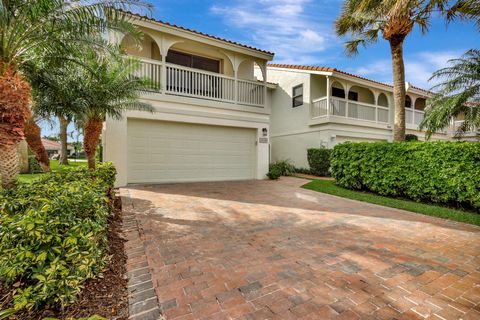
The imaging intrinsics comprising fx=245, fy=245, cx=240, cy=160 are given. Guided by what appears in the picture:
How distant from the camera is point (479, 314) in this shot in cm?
242

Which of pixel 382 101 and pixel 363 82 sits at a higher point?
pixel 363 82

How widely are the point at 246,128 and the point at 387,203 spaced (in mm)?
6880

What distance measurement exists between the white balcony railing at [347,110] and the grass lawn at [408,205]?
6.29 m

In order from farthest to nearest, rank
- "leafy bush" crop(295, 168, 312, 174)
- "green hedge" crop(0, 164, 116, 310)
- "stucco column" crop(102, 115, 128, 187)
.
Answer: "leafy bush" crop(295, 168, 312, 174) < "stucco column" crop(102, 115, 128, 187) < "green hedge" crop(0, 164, 116, 310)

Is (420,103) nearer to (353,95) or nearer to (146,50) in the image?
(353,95)

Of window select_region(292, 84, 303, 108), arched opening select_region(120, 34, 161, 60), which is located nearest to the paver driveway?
arched opening select_region(120, 34, 161, 60)

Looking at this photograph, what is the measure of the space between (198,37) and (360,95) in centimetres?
1337

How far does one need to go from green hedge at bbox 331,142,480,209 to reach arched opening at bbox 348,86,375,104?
9824mm

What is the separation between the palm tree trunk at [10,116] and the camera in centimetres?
386

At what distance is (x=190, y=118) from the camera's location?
1048 cm

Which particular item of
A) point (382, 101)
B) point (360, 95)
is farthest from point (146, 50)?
point (382, 101)

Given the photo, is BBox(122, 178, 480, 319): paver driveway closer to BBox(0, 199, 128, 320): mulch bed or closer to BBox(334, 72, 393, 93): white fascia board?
BBox(0, 199, 128, 320): mulch bed

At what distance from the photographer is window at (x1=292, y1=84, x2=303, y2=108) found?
1633 centimetres

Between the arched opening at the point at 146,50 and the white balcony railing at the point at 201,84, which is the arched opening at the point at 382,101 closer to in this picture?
the white balcony railing at the point at 201,84
